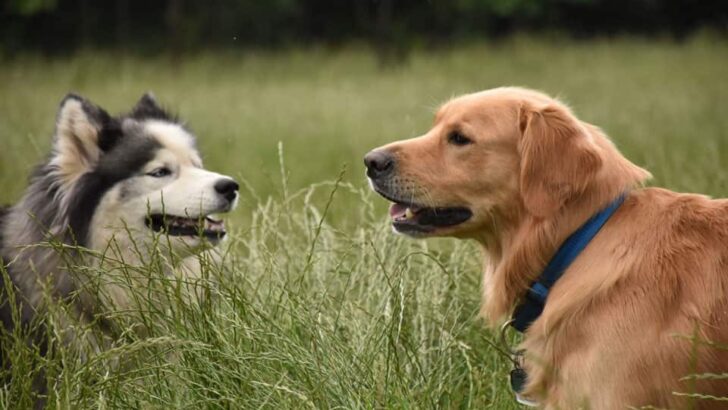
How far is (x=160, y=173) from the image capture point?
415 cm

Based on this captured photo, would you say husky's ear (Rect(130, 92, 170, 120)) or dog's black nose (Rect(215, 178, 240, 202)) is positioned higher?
husky's ear (Rect(130, 92, 170, 120))

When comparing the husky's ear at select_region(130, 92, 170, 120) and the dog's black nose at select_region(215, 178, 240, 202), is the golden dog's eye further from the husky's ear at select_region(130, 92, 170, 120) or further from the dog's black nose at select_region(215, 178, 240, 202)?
the husky's ear at select_region(130, 92, 170, 120)

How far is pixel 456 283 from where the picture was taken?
12.4 ft

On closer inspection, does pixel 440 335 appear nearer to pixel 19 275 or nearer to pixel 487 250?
pixel 487 250

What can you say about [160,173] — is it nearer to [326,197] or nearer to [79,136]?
[79,136]

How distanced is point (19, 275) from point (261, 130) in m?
6.92

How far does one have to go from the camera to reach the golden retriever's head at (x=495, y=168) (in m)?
3.00

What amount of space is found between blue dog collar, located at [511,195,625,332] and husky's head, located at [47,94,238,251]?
1484 mm

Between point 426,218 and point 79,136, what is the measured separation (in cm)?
176

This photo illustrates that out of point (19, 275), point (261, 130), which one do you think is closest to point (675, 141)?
point (261, 130)

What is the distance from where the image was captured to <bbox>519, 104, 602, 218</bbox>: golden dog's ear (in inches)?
117

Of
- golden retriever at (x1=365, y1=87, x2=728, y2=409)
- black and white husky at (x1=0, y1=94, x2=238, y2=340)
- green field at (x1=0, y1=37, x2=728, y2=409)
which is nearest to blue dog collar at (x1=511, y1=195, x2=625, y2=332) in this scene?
golden retriever at (x1=365, y1=87, x2=728, y2=409)

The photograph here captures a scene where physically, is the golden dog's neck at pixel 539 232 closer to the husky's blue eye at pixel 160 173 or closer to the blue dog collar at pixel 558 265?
the blue dog collar at pixel 558 265

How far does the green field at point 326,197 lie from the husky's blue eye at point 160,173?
467 mm
